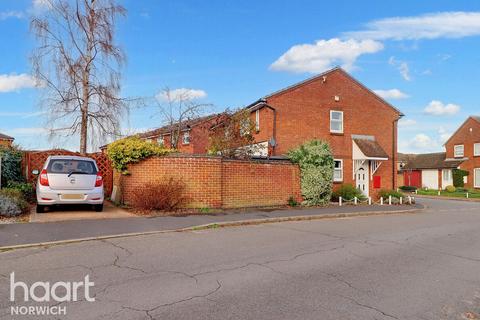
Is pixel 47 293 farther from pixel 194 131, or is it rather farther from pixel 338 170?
pixel 194 131

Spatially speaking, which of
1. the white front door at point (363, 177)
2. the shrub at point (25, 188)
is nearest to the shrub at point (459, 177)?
the white front door at point (363, 177)

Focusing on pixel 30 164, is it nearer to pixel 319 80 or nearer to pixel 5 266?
pixel 5 266

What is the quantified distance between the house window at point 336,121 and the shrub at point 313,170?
5.95 m

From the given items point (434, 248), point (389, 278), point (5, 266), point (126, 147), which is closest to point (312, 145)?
point (126, 147)

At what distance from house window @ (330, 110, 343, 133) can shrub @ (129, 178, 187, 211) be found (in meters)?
12.0

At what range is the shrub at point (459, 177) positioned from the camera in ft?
143

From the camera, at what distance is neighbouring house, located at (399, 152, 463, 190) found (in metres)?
46.8

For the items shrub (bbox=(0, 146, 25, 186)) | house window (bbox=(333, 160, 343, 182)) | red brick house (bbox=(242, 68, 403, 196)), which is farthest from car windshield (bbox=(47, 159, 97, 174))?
house window (bbox=(333, 160, 343, 182))

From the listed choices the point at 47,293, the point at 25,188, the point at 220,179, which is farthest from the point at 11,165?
the point at 47,293

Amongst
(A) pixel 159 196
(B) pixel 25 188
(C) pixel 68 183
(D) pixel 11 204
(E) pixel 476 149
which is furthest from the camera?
(E) pixel 476 149

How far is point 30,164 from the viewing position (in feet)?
46.7

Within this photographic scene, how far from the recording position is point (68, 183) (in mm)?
10977

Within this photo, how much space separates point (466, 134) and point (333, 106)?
3069cm

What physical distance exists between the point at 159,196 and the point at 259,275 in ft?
23.5
